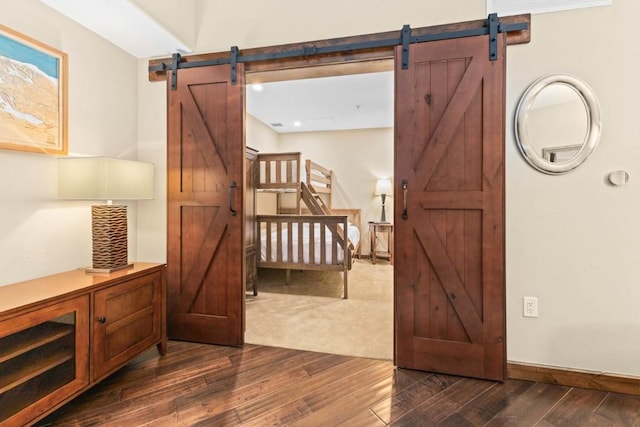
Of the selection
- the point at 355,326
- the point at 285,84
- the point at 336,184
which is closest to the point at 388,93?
the point at 285,84

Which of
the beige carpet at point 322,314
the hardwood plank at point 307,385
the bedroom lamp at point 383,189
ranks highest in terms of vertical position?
the bedroom lamp at point 383,189

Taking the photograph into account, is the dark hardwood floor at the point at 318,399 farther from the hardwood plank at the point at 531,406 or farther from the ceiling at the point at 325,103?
the ceiling at the point at 325,103

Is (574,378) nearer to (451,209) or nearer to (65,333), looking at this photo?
(451,209)

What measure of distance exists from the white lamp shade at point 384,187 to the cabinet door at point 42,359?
545cm

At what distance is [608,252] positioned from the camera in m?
1.90

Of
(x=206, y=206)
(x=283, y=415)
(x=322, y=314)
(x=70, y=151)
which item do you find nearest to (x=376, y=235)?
(x=322, y=314)

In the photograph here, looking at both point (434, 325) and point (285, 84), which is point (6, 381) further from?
point (285, 84)

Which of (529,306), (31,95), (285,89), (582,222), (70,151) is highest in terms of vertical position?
(285,89)

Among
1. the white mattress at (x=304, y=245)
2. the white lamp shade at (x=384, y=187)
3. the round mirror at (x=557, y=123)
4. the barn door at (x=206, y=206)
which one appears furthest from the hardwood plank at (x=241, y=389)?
the white lamp shade at (x=384, y=187)

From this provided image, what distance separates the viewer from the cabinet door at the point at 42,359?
4.37 ft

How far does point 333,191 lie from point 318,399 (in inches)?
209

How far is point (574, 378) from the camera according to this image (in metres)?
1.92

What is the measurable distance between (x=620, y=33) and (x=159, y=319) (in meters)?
3.49

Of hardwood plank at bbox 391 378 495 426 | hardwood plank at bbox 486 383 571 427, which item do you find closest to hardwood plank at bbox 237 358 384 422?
hardwood plank at bbox 391 378 495 426
